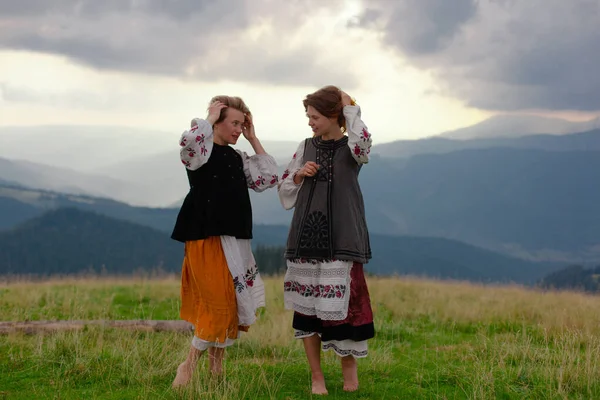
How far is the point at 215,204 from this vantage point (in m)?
6.00

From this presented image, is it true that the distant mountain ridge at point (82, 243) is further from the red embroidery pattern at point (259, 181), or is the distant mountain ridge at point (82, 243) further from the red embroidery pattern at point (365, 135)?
the red embroidery pattern at point (365, 135)

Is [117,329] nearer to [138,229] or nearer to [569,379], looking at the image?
[569,379]

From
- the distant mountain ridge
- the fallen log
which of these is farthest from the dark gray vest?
the distant mountain ridge

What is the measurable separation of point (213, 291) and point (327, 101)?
1.82m

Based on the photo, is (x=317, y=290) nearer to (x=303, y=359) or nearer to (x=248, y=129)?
(x=248, y=129)

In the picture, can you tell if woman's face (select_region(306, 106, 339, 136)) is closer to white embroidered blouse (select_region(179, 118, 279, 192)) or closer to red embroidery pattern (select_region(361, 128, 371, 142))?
red embroidery pattern (select_region(361, 128, 371, 142))

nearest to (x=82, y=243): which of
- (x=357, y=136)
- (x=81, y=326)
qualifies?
(x=81, y=326)

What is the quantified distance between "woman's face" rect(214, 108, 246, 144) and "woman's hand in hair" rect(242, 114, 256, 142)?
0.46ft

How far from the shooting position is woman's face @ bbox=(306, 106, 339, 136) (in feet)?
20.0

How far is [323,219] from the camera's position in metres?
6.06

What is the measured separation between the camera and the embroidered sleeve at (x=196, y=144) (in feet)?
19.3

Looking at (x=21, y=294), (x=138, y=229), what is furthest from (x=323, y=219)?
(x=138, y=229)

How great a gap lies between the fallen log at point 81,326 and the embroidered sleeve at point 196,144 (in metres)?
3.66

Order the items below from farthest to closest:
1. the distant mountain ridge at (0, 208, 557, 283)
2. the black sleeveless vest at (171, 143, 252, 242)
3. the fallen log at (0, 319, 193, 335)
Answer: the distant mountain ridge at (0, 208, 557, 283), the fallen log at (0, 319, 193, 335), the black sleeveless vest at (171, 143, 252, 242)
